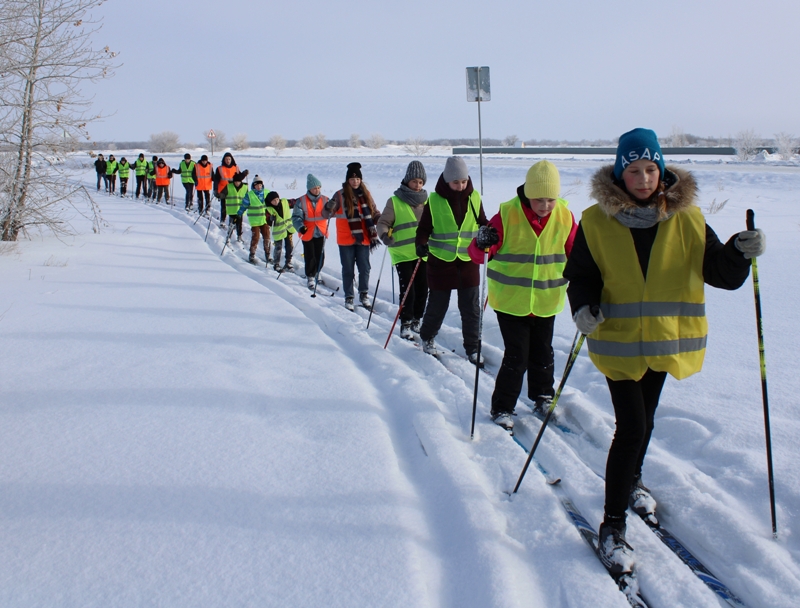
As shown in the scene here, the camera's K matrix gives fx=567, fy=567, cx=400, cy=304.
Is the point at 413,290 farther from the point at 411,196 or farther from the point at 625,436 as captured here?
the point at 625,436

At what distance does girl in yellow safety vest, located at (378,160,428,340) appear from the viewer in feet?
18.5

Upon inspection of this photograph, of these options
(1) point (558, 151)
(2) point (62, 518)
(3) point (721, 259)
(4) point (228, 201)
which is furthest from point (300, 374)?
(1) point (558, 151)

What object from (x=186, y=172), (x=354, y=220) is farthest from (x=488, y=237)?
(x=186, y=172)

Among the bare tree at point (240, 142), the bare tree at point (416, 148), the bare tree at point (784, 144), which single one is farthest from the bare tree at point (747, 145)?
the bare tree at point (240, 142)

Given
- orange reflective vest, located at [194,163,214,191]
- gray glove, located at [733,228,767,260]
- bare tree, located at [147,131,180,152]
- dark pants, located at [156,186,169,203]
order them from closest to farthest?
1. gray glove, located at [733,228,767,260]
2. orange reflective vest, located at [194,163,214,191]
3. dark pants, located at [156,186,169,203]
4. bare tree, located at [147,131,180,152]

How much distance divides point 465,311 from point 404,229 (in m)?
1.21

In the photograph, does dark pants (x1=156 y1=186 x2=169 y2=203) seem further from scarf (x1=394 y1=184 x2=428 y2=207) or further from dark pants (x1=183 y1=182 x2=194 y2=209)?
scarf (x1=394 y1=184 x2=428 y2=207)

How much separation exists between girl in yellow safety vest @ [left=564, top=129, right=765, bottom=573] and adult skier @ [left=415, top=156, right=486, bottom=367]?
7.94 ft

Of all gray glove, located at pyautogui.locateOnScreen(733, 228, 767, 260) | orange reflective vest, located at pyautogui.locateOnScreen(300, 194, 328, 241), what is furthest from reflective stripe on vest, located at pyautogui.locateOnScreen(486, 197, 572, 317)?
orange reflective vest, located at pyautogui.locateOnScreen(300, 194, 328, 241)

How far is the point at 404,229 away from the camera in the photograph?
571cm

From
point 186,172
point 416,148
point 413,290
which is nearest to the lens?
point 413,290

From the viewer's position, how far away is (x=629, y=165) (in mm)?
2303

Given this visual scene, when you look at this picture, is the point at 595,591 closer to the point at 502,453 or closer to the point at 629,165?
the point at 502,453

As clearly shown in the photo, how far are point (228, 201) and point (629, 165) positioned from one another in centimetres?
1130
